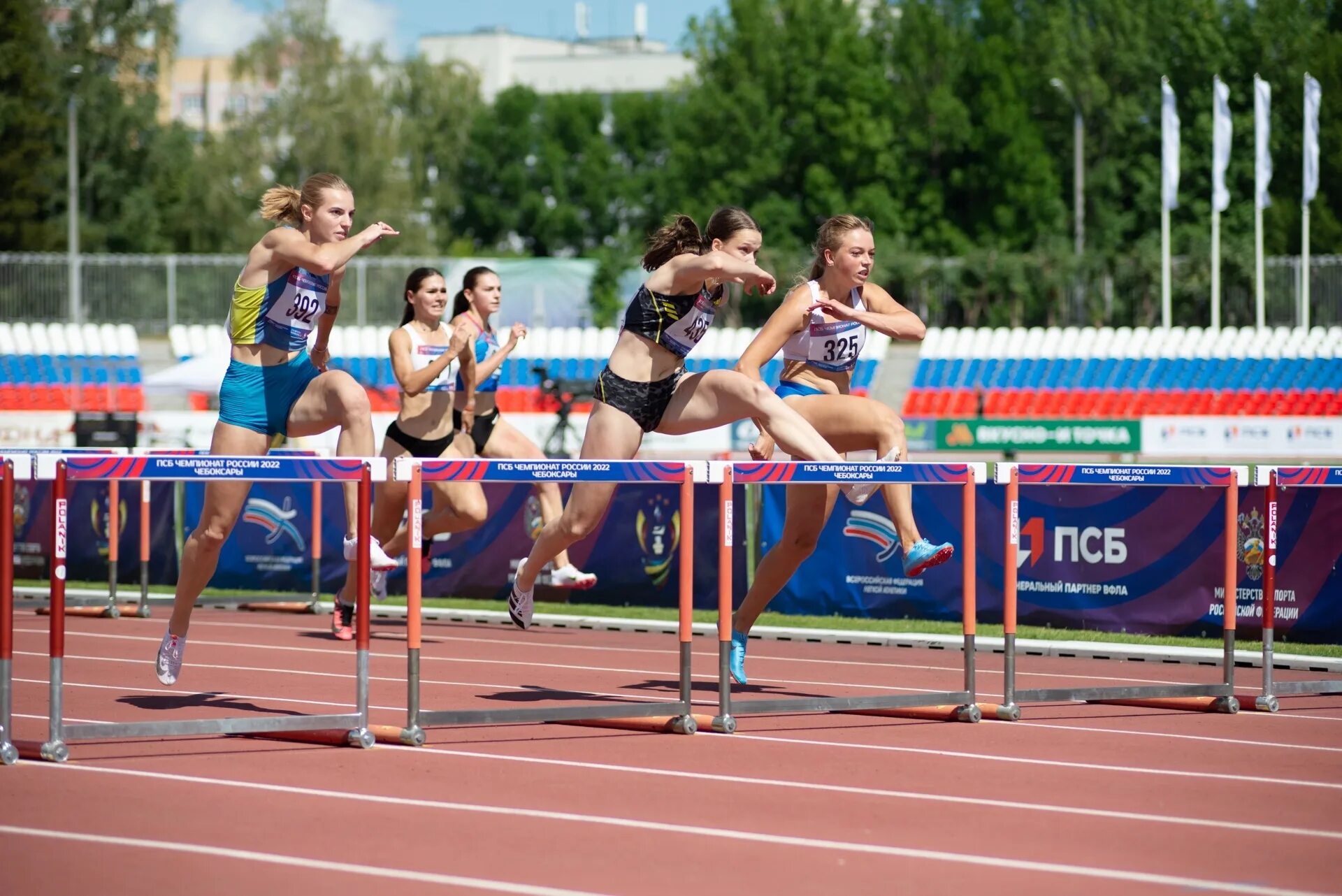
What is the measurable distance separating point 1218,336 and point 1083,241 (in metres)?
23.2

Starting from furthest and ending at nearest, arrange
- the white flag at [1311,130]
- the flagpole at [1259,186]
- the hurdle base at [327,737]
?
the white flag at [1311,130] → the flagpole at [1259,186] → the hurdle base at [327,737]

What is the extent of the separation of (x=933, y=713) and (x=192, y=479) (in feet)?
11.3

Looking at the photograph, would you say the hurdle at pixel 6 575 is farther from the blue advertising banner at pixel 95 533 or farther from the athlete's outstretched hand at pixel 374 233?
the blue advertising banner at pixel 95 533

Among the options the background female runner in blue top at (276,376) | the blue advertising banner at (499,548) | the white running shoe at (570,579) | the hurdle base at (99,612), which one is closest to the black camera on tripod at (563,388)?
the blue advertising banner at (499,548)

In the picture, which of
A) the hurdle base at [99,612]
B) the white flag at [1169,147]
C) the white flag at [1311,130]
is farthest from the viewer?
the white flag at [1311,130]

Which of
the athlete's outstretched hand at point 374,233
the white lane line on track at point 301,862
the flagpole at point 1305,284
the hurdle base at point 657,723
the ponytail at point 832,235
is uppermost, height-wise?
the flagpole at point 1305,284

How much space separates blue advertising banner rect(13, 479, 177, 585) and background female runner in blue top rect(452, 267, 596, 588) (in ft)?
15.8

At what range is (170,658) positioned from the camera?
7.45 metres

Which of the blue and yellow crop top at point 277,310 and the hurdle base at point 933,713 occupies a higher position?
the blue and yellow crop top at point 277,310

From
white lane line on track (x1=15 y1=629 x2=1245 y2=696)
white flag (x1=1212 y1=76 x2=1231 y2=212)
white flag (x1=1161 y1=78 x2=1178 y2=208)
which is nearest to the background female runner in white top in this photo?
white lane line on track (x1=15 y1=629 x2=1245 y2=696)

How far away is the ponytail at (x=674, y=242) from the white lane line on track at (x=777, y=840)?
9.29ft

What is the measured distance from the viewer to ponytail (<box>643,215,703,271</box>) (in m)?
7.60

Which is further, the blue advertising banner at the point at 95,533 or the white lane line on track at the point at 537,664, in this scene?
the blue advertising banner at the point at 95,533

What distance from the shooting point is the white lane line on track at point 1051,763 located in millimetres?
6180
